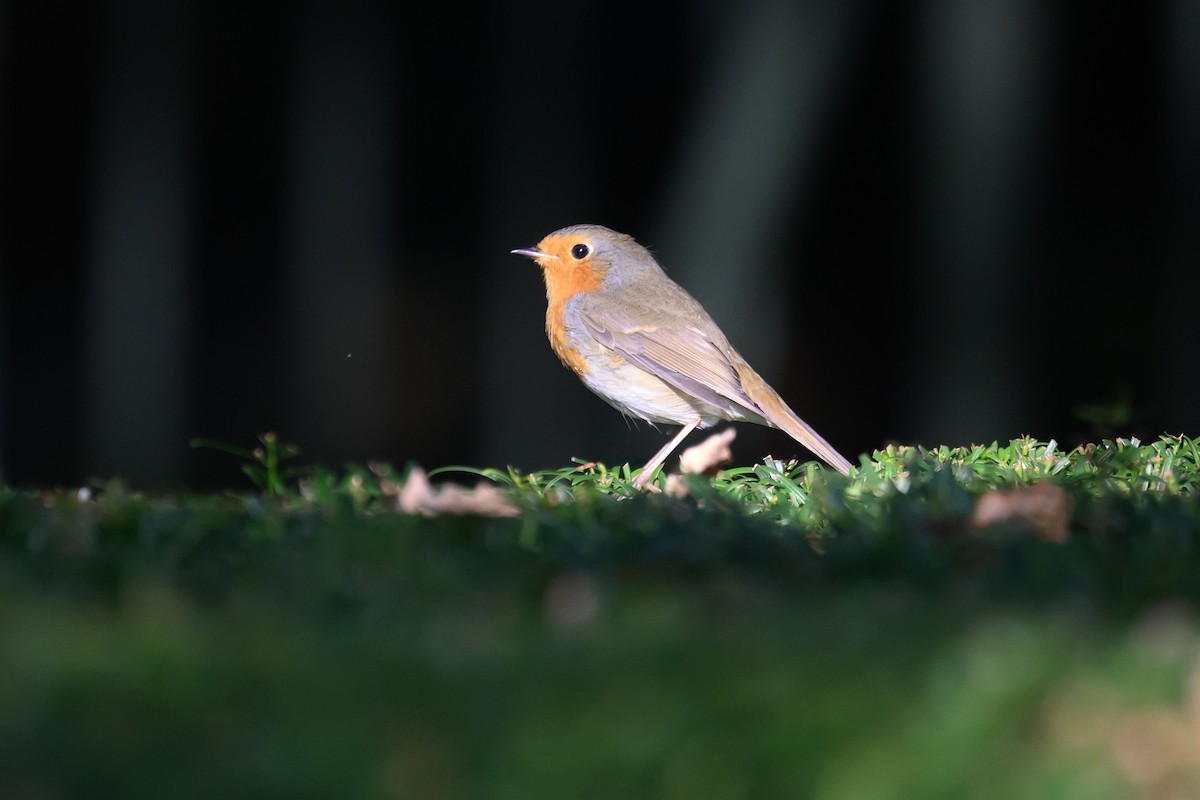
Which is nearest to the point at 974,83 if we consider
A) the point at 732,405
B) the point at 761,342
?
the point at 761,342

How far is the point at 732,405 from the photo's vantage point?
6418 millimetres

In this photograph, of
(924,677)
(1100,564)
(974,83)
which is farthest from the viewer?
(974,83)

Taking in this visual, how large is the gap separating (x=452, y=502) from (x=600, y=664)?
5.84 feet

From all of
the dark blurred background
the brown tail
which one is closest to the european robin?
the brown tail

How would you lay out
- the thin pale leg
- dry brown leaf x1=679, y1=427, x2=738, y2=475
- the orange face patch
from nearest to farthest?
dry brown leaf x1=679, y1=427, x2=738, y2=475
the thin pale leg
the orange face patch

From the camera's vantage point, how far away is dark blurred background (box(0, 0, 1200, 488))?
988cm

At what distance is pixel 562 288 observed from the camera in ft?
23.8

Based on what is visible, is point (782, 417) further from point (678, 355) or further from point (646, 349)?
point (646, 349)

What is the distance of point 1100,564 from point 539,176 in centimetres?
785

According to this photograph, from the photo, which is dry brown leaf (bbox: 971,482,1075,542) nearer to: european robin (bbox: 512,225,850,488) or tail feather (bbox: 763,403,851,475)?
tail feather (bbox: 763,403,851,475)

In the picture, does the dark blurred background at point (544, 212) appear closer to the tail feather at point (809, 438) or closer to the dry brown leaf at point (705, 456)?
the tail feather at point (809, 438)

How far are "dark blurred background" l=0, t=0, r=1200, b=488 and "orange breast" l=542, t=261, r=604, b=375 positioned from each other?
10.4 ft

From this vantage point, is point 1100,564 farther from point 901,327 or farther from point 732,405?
point 901,327

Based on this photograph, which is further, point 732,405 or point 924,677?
point 732,405
